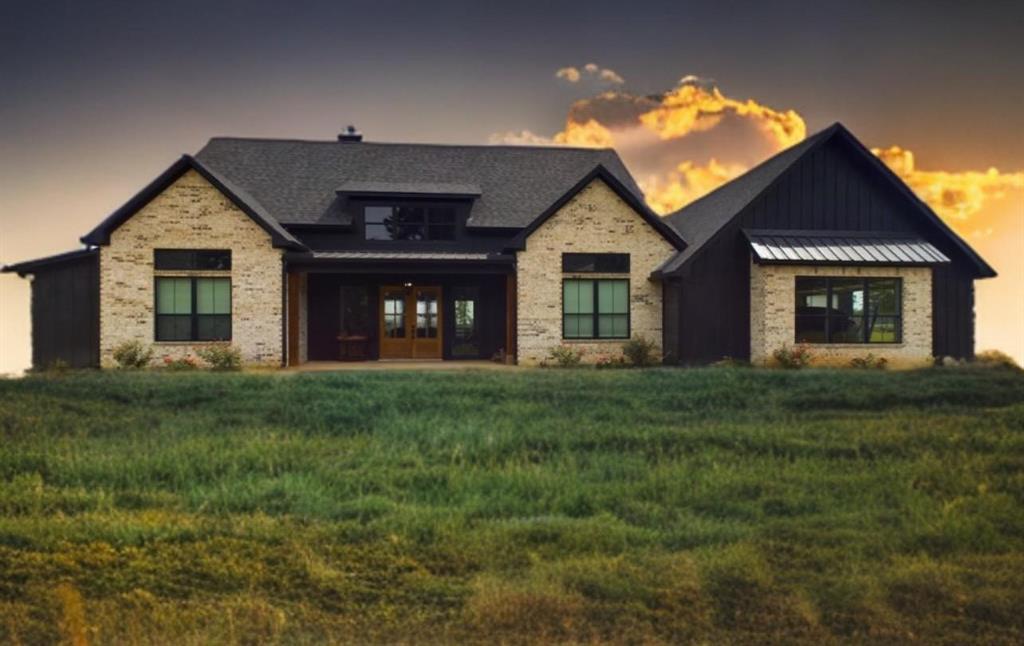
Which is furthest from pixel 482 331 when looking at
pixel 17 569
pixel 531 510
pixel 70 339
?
pixel 17 569

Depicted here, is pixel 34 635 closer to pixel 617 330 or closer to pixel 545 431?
pixel 545 431

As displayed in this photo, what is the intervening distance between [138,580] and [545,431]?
20.2 feet

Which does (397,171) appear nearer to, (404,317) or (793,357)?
(404,317)

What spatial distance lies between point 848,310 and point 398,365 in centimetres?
1341

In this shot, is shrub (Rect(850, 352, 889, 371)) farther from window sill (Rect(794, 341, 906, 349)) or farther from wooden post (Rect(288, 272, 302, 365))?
wooden post (Rect(288, 272, 302, 365))

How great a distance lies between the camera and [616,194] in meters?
21.5

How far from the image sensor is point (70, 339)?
1983 cm

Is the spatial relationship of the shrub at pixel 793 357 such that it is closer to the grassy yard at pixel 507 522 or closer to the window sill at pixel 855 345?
the window sill at pixel 855 345

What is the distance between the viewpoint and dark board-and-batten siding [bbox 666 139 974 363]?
66.2ft

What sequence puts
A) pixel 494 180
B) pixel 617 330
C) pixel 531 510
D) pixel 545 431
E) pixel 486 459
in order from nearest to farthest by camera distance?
pixel 531 510 < pixel 486 459 < pixel 545 431 < pixel 617 330 < pixel 494 180

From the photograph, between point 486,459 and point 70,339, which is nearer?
point 486,459

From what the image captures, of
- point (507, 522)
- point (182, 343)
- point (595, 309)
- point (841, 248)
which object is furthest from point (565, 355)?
point (507, 522)

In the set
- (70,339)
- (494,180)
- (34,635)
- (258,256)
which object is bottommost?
(34,635)

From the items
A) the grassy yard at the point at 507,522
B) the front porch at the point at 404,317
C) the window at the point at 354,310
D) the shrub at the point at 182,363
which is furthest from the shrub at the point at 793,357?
the shrub at the point at 182,363
